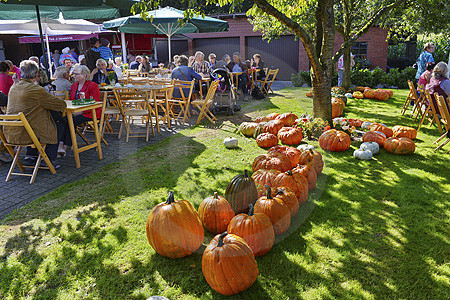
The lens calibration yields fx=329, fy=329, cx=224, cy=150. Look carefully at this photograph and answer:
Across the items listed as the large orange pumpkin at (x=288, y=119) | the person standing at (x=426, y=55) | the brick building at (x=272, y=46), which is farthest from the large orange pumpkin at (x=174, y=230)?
the brick building at (x=272, y=46)

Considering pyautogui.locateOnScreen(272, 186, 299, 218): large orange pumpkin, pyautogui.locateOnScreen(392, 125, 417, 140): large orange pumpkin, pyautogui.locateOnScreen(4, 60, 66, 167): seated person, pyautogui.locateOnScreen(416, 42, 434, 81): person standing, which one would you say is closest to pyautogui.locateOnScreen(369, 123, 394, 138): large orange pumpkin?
pyautogui.locateOnScreen(392, 125, 417, 140): large orange pumpkin

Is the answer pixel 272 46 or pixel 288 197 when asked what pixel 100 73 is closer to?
pixel 288 197

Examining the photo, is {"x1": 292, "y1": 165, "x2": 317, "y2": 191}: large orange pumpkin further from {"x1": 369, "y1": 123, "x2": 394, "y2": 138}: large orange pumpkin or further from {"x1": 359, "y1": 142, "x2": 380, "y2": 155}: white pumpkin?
{"x1": 369, "y1": 123, "x2": 394, "y2": 138}: large orange pumpkin

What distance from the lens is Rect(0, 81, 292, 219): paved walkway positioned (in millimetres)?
4148

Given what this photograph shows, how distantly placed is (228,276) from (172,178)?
2.50 metres

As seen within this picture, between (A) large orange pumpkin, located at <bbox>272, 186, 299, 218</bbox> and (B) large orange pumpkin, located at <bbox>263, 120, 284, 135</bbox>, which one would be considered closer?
(A) large orange pumpkin, located at <bbox>272, 186, 299, 218</bbox>

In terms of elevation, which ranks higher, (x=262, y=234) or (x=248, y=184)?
(x=248, y=184)

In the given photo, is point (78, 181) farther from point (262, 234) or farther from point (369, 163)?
point (369, 163)

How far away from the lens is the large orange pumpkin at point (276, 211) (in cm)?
313

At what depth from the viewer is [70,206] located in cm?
392

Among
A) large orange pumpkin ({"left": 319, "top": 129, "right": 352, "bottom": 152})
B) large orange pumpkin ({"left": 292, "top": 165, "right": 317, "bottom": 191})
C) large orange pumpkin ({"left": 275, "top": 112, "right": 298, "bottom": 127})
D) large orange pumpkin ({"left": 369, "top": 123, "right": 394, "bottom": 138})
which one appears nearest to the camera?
large orange pumpkin ({"left": 292, "top": 165, "right": 317, "bottom": 191})

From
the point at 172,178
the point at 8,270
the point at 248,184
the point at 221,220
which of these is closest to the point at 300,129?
the point at 172,178

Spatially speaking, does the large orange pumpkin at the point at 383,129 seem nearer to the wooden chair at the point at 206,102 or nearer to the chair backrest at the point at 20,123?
the wooden chair at the point at 206,102

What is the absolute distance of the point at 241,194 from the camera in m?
3.41
